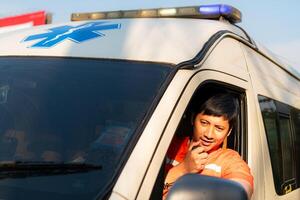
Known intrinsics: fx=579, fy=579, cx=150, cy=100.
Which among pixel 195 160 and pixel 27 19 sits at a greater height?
pixel 27 19

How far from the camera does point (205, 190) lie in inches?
80.7

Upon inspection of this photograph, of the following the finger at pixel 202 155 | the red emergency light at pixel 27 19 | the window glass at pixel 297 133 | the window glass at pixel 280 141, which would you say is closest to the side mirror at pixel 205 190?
the finger at pixel 202 155

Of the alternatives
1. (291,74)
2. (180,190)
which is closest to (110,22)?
(180,190)

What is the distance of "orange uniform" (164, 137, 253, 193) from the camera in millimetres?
2914

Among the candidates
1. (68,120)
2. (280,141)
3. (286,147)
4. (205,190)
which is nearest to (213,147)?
(68,120)

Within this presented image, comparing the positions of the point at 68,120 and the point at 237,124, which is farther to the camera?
the point at 237,124

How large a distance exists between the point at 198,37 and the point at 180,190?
1325 mm

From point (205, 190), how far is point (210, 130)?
102 cm

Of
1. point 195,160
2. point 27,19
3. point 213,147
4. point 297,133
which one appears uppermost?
point 27,19

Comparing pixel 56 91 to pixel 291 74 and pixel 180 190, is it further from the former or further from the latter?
pixel 291 74

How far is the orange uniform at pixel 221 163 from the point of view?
2914mm

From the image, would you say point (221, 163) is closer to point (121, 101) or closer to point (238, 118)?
point (238, 118)

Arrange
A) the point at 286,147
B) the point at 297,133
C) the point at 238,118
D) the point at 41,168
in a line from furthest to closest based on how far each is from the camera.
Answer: the point at 297,133 → the point at 286,147 → the point at 238,118 → the point at 41,168

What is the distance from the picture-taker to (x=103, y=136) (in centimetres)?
254
